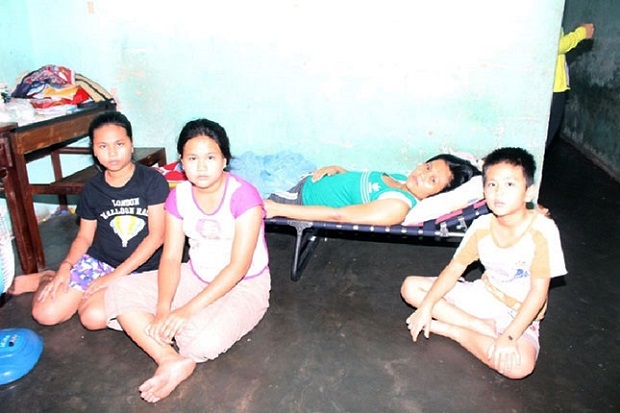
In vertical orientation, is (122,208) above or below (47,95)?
below

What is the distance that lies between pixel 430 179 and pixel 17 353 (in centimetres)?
217

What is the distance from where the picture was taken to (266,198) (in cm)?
330

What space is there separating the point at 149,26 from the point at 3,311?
2085 mm

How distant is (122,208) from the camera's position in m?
2.53

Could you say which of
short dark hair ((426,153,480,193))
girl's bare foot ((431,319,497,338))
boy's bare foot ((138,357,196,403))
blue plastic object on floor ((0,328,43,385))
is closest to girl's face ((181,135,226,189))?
boy's bare foot ((138,357,196,403))

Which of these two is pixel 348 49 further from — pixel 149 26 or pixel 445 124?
pixel 149 26

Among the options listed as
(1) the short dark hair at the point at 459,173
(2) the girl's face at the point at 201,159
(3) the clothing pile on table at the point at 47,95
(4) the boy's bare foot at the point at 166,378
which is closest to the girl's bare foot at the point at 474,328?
(1) the short dark hair at the point at 459,173

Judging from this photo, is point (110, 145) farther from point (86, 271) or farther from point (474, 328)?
point (474, 328)

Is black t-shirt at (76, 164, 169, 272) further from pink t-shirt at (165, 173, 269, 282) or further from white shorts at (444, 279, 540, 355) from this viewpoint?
white shorts at (444, 279, 540, 355)

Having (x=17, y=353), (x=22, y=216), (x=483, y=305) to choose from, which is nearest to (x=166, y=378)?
(x=17, y=353)

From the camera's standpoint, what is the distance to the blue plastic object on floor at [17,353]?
84.9 inches

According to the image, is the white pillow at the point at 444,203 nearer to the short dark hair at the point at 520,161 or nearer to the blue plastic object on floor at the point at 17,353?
the short dark hair at the point at 520,161

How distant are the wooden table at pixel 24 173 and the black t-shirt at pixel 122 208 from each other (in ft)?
1.92

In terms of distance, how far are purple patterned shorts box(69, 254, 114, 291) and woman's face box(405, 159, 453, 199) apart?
5.55 feet
